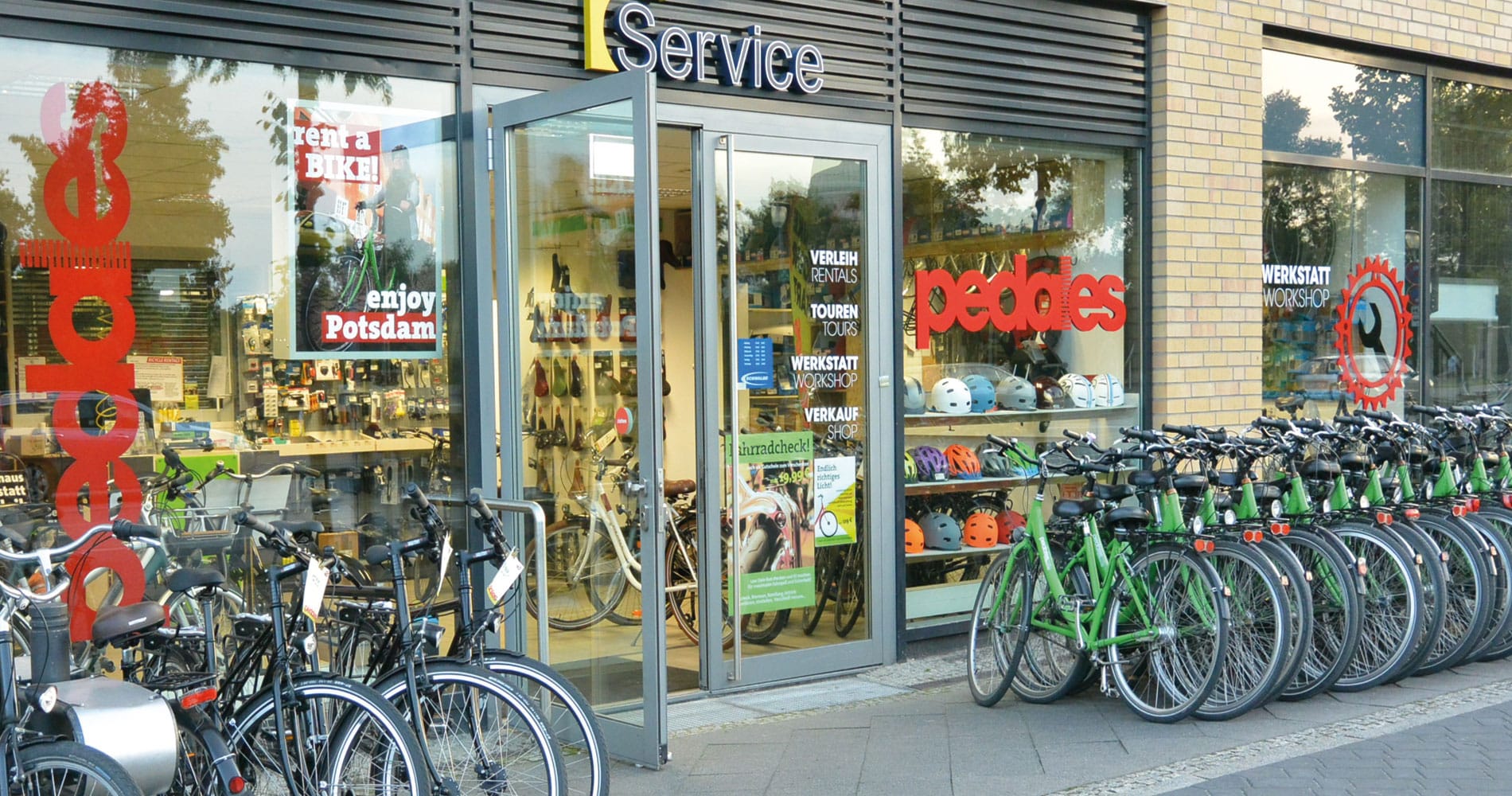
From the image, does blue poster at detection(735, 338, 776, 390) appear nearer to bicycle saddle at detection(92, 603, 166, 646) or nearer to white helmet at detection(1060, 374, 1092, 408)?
white helmet at detection(1060, 374, 1092, 408)

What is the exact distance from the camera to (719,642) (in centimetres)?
675

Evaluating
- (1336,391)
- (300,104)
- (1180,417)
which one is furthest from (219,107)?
(1336,391)

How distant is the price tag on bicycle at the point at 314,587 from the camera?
4242 mm

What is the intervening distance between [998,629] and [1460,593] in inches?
90.9

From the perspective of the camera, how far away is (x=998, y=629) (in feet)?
21.0

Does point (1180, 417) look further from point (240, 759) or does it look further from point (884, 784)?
point (240, 759)

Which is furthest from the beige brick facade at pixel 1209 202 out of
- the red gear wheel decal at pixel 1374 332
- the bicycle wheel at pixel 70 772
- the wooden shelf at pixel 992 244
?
the bicycle wheel at pixel 70 772

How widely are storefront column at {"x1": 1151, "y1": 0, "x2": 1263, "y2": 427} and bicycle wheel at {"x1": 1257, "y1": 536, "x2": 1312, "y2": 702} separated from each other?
2.37 meters

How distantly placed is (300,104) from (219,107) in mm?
320

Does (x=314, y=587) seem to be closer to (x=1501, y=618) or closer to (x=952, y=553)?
(x=952, y=553)

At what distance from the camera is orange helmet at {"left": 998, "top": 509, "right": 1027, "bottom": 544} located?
7934 mm

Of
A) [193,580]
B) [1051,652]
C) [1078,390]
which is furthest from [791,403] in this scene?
[193,580]

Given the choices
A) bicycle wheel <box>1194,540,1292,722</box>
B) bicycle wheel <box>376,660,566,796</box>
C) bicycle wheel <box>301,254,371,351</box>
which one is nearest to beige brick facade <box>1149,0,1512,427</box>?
bicycle wheel <box>1194,540,1292,722</box>

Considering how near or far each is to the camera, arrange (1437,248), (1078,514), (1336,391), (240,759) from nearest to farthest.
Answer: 1. (240,759)
2. (1078,514)
3. (1336,391)
4. (1437,248)
